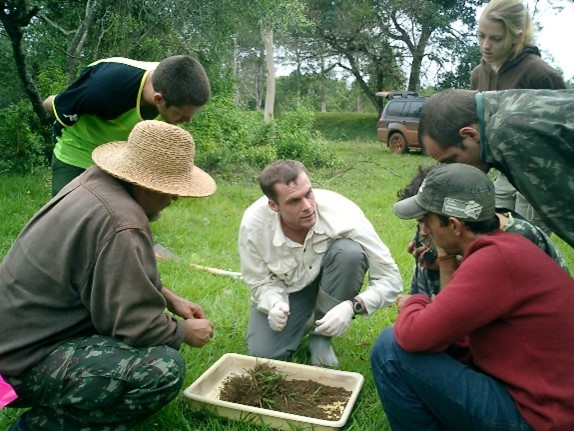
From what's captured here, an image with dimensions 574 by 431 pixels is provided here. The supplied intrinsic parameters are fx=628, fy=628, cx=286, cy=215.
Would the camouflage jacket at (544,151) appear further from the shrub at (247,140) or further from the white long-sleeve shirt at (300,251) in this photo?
the shrub at (247,140)

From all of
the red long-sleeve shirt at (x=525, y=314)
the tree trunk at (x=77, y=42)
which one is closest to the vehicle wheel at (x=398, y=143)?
the tree trunk at (x=77, y=42)

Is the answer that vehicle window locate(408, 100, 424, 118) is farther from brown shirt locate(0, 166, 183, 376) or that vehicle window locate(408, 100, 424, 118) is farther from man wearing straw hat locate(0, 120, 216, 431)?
brown shirt locate(0, 166, 183, 376)

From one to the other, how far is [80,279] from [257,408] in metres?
0.94

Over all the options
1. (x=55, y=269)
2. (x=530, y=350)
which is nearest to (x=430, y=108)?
(x=530, y=350)

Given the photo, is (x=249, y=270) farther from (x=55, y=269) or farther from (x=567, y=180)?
(x=567, y=180)

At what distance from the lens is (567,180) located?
210 centimetres

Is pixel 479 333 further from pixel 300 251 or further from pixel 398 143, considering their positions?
pixel 398 143

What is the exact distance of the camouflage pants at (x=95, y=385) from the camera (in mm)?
2309

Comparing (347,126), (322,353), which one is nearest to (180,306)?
(322,353)

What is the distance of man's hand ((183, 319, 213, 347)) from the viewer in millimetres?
2654

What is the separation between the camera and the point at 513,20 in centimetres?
354

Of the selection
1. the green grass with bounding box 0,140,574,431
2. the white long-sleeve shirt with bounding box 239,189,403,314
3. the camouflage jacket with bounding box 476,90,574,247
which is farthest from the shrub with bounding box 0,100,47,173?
the camouflage jacket with bounding box 476,90,574,247

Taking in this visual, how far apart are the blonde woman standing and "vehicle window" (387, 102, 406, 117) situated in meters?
15.6

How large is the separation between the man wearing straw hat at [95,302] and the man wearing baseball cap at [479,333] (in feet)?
2.93
